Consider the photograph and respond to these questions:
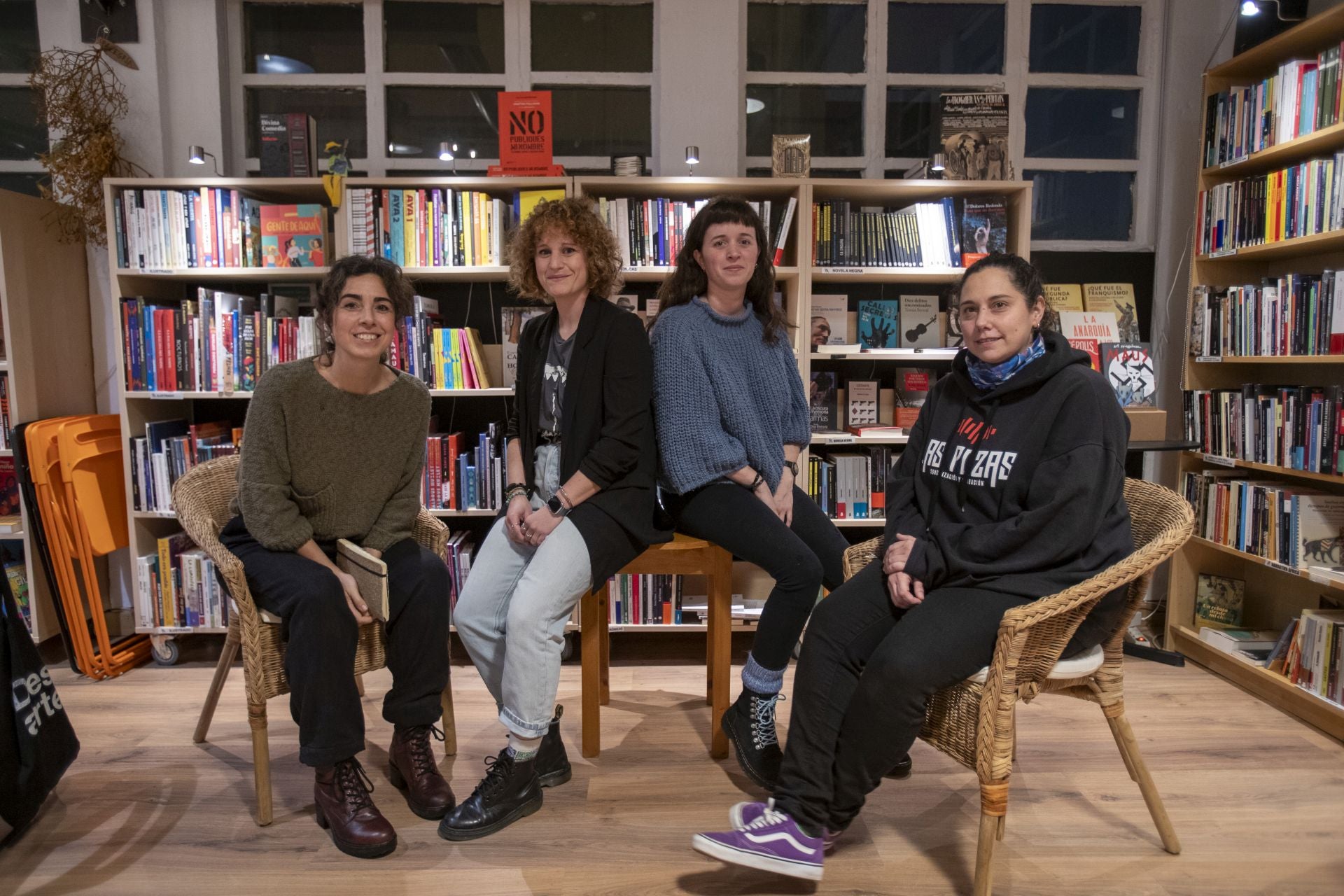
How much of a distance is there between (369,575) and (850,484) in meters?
1.79

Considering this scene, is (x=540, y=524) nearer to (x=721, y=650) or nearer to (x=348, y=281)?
(x=721, y=650)

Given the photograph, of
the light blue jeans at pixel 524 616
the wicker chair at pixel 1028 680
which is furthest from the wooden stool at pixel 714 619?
the wicker chair at pixel 1028 680

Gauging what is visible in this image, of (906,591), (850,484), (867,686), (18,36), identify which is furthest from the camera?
(18,36)

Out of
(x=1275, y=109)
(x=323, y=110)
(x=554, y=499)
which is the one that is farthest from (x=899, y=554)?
(x=323, y=110)

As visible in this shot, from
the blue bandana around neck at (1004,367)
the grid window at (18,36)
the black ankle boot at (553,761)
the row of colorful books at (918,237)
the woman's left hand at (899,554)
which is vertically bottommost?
the black ankle boot at (553,761)

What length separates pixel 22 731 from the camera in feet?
5.62

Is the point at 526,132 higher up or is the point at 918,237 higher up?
the point at 526,132

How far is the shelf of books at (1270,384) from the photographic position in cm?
233

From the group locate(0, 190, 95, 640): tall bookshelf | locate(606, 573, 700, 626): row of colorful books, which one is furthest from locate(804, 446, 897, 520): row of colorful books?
locate(0, 190, 95, 640): tall bookshelf

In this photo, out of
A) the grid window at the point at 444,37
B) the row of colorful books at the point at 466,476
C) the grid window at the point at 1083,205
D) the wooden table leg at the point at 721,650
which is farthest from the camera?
the grid window at the point at 1083,205

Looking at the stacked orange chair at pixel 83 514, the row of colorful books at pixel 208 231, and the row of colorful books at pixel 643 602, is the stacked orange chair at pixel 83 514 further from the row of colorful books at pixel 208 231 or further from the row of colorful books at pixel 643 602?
the row of colorful books at pixel 643 602

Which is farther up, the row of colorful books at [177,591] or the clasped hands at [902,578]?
the clasped hands at [902,578]

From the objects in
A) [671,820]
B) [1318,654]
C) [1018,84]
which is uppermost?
[1018,84]

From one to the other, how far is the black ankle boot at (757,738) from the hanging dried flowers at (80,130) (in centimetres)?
276
